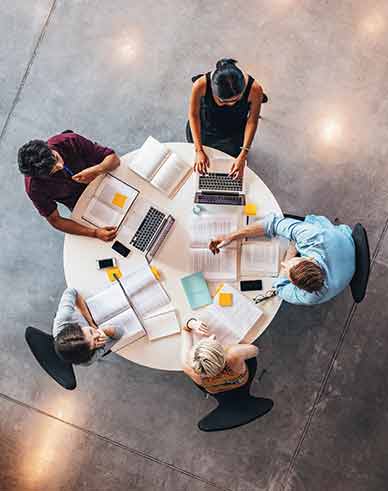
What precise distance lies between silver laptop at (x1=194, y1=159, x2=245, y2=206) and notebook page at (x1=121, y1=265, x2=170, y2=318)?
570 millimetres

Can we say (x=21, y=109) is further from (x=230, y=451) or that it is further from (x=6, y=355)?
(x=230, y=451)

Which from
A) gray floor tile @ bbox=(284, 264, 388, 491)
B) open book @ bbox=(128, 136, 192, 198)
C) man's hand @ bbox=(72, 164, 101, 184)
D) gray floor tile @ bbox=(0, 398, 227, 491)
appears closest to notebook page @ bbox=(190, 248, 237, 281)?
open book @ bbox=(128, 136, 192, 198)

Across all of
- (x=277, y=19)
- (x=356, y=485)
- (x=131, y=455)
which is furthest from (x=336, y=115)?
(x=131, y=455)

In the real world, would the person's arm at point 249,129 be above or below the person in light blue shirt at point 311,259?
above

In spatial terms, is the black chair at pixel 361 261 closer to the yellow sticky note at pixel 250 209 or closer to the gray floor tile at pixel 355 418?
the yellow sticky note at pixel 250 209

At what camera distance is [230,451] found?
367cm

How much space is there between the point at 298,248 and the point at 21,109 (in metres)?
2.57

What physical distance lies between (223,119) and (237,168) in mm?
382

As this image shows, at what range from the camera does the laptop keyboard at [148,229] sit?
2.97 meters

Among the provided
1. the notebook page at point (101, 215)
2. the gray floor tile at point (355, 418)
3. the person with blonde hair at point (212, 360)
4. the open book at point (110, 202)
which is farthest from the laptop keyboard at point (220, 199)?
the gray floor tile at point (355, 418)

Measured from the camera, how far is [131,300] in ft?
9.66

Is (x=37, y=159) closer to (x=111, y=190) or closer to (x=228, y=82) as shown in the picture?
(x=111, y=190)

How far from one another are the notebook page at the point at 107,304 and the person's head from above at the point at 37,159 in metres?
0.79

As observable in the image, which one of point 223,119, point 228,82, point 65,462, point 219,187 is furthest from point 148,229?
point 65,462
